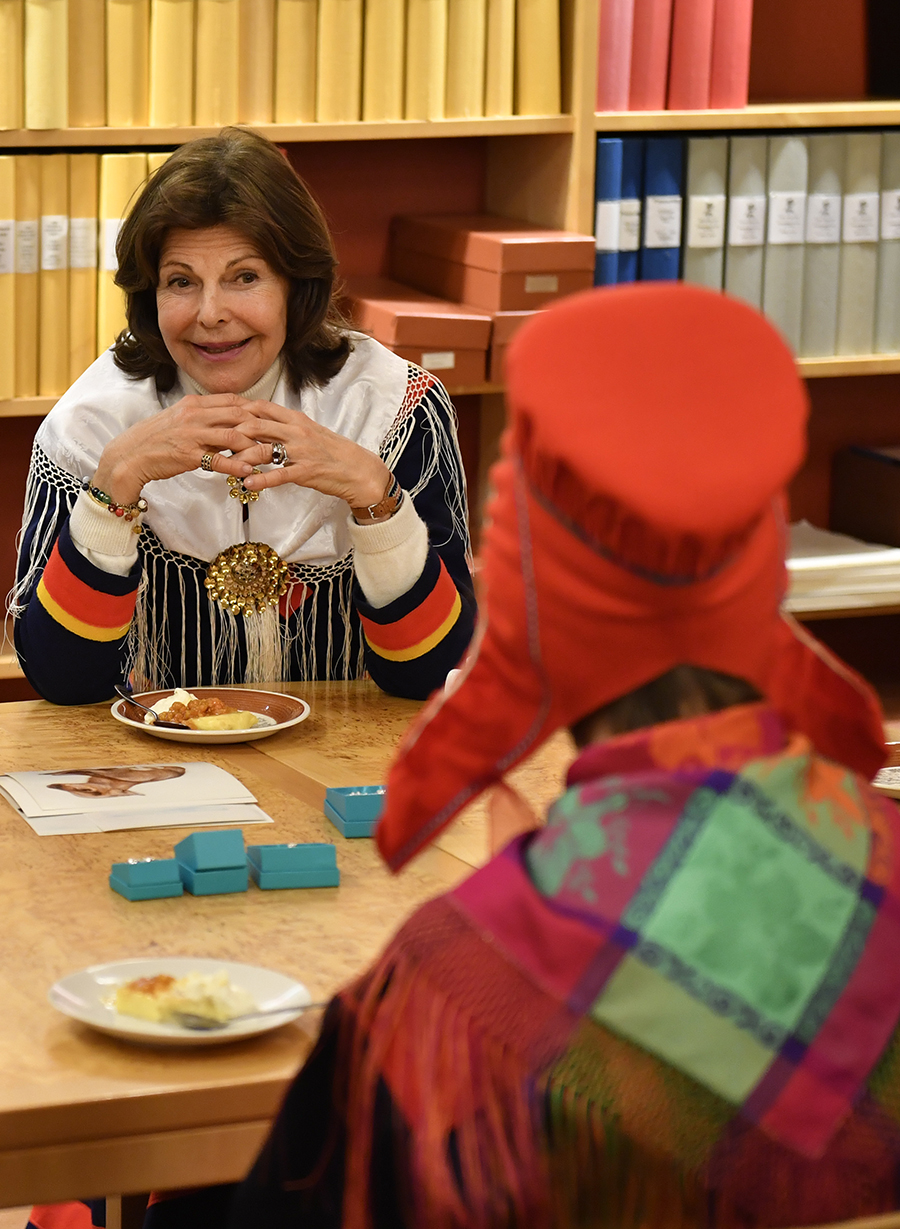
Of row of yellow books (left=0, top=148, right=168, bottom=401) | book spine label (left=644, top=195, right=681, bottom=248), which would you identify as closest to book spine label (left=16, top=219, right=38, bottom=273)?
row of yellow books (left=0, top=148, right=168, bottom=401)

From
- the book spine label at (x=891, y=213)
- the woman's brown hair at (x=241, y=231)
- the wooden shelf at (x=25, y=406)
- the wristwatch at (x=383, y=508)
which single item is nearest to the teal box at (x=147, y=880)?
the wristwatch at (x=383, y=508)

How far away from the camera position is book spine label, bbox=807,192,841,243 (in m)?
3.00

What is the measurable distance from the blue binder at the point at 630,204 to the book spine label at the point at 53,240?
0.95m

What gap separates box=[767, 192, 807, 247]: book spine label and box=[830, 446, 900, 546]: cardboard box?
0.54m

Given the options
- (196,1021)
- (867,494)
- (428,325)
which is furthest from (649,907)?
(867,494)

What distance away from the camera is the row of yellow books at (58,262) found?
2.56 metres

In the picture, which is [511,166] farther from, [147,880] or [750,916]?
[750,916]

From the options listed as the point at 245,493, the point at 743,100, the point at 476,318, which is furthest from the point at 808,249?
the point at 245,493

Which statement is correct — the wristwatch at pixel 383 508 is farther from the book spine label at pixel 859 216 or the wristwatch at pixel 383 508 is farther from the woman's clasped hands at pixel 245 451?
the book spine label at pixel 859 216

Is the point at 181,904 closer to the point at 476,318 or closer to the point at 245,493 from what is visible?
the point at 245,493

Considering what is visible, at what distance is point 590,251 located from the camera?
277 centimetres

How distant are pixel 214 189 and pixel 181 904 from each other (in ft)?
3.22

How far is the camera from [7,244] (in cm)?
256

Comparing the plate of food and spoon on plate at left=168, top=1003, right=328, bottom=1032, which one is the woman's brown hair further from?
spoon on plate at left=168, top=1003, right=328, bottom=1032
